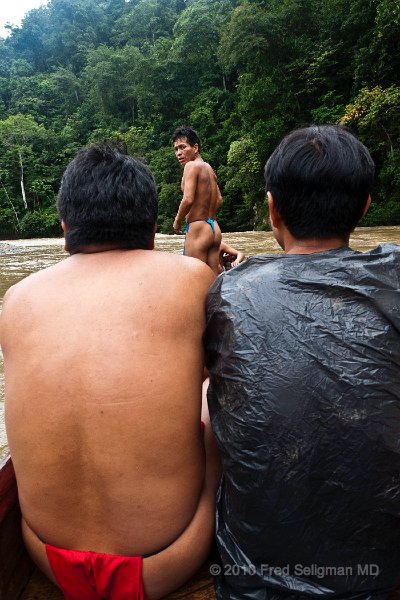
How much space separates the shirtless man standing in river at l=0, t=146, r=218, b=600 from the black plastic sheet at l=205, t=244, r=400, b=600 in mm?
143

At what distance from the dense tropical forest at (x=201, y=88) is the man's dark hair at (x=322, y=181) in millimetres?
8478

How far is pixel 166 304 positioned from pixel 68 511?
56cm

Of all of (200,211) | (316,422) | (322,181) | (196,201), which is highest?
(322,181)

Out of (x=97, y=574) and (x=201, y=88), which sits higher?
(x=201, y=88)

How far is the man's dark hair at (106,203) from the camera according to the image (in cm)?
123

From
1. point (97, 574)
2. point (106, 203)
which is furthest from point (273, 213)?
point (97, 574)

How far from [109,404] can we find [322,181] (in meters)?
0.72

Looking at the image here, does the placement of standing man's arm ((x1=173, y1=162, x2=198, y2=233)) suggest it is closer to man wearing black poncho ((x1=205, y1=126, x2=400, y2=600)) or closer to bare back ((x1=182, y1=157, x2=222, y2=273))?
bare back ((x1=182, y1=157, x2=222, y2=273))

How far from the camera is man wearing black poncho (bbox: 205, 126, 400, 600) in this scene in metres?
1.00

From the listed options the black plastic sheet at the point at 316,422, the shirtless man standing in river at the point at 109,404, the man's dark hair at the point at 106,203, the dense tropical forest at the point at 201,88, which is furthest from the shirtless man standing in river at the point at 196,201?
the dense tropical forest at the point at 201,88

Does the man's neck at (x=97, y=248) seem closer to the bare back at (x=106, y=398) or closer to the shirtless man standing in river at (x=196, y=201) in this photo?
the bare back at (x=106, y=398)

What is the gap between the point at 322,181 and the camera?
3.66 ft

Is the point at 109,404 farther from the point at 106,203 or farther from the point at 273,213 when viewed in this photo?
the point at 273,213

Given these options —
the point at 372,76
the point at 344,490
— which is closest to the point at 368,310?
the point at 344,490
